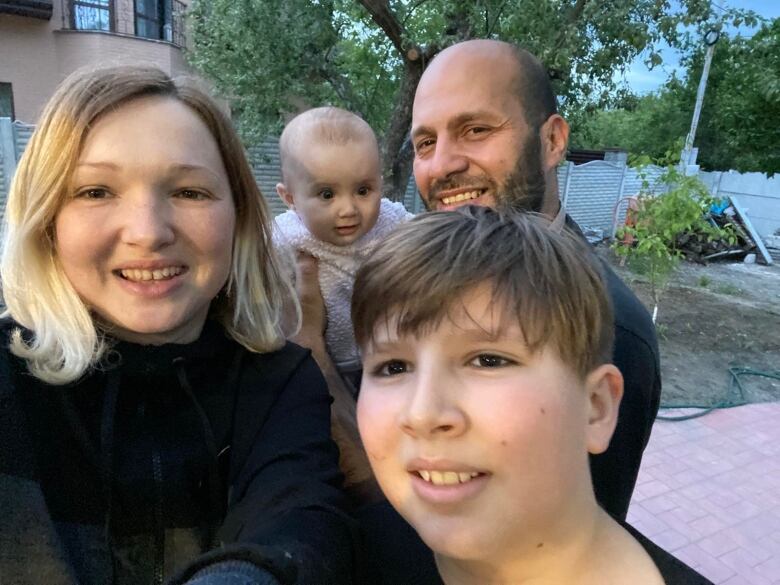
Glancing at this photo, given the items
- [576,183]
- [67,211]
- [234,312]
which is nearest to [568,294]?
[234,312]

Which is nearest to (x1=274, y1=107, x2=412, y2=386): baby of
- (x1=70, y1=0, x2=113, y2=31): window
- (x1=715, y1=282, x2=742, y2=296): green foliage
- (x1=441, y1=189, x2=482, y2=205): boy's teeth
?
(x1=441, y1=189, x2=482, y2=205): boy's teeth

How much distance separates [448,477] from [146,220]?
0.78m

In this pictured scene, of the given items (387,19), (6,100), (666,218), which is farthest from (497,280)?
(6,100)

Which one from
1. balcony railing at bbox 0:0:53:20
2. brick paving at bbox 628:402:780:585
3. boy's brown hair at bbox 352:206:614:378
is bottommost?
brick paving at bbox 628:402:780:585

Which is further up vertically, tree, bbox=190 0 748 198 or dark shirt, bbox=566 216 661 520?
tree, bbox=190 0 748 198

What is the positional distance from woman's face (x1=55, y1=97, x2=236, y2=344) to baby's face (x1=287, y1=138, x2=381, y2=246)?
1088 millimetres

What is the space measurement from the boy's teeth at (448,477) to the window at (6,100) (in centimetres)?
1566

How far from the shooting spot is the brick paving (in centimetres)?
385

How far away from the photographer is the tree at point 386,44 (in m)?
5.93

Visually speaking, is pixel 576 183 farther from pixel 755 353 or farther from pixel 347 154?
pixel 347 154

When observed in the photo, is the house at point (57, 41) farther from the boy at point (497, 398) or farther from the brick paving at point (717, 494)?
the boy at point (497, 398)

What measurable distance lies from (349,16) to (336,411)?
721 cm

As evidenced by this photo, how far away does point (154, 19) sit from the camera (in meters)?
15.1

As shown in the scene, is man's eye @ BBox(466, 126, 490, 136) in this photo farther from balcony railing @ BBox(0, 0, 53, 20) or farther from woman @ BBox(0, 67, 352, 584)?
balcony railing @ BBox(0, 0, 53, 20)
